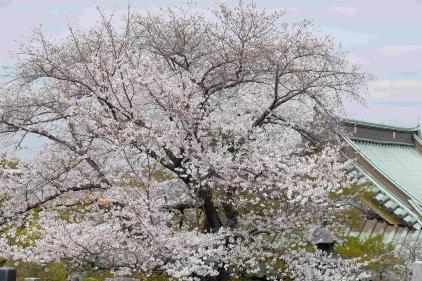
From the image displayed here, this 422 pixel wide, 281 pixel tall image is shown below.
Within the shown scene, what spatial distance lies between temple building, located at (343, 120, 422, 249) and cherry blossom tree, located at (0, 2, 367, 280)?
10.4 feet

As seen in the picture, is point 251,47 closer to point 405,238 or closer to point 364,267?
point 364,267

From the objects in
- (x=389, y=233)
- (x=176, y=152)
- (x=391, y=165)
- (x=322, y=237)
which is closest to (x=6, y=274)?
(x=176, y=152)

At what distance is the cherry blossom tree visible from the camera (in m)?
11.5

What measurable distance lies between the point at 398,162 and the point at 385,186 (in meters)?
4.55

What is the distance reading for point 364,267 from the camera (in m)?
14.9

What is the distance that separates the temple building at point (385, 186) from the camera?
663 inches

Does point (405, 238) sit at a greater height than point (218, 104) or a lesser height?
lesser

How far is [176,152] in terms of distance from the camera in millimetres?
12055

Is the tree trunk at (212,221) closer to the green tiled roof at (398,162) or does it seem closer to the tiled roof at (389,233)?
the tiled roof at (389,233)

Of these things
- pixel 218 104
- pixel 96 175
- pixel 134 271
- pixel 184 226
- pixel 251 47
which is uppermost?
pixel 251 47

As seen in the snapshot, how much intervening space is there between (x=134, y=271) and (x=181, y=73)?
3857mm

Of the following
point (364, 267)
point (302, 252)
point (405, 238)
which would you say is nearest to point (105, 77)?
point (302, 252)

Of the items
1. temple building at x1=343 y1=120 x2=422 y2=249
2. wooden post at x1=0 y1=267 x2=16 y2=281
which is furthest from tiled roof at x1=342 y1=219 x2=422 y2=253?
wooden post at x1=0 y1=267 x2=16 y2=281

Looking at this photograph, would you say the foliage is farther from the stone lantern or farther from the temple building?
the stone lantern
